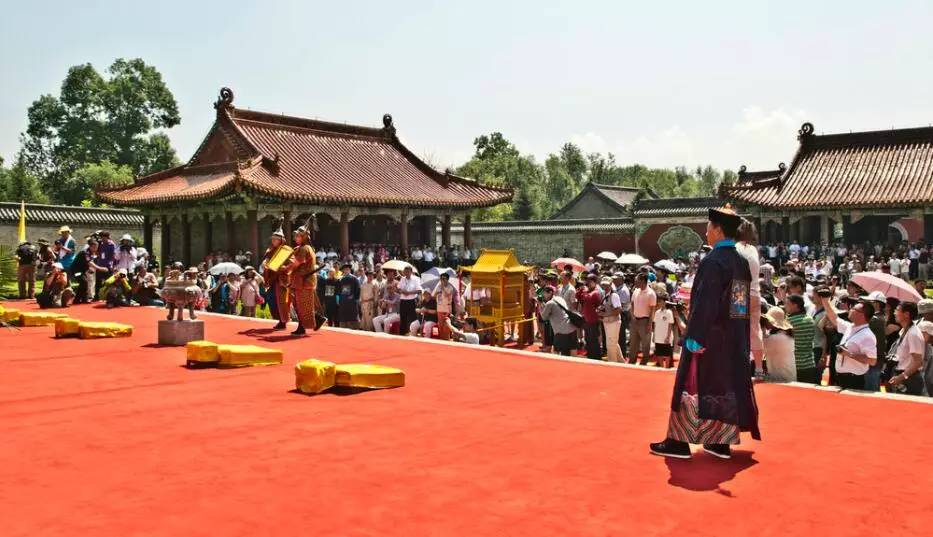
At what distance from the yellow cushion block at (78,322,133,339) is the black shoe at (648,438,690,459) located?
8.58m

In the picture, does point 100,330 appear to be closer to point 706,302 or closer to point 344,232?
point 706,302

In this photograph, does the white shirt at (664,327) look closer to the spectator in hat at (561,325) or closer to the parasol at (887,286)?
the spectator in hat at (561,325)

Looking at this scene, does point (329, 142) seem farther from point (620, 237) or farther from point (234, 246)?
point (620, 237)

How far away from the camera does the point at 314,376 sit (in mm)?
7375

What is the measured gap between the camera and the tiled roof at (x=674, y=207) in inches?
1372

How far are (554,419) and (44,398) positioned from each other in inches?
172

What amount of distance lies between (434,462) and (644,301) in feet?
23.5

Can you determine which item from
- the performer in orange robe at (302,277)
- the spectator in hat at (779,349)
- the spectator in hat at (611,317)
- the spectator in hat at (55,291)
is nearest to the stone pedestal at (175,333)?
the performer in orange robe at (302,277)

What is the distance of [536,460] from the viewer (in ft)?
17.1

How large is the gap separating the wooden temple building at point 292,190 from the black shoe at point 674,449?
21167 mm

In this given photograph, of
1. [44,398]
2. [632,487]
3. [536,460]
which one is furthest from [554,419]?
[44,398]

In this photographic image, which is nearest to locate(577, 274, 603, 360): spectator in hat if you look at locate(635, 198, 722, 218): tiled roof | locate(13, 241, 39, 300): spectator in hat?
locate(13, 241, 39, 300): spectator in hat

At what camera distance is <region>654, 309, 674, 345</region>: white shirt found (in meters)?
11.5

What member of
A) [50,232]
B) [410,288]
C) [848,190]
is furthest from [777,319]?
[50,232]
